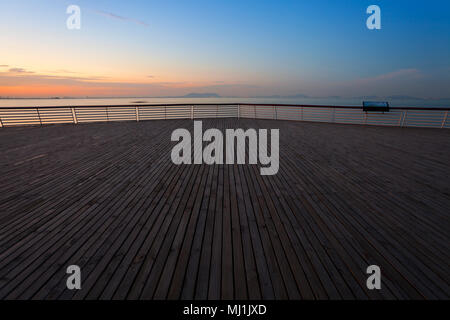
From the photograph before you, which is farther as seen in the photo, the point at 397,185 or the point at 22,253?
the point at 397,185

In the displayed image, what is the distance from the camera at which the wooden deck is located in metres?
1.69

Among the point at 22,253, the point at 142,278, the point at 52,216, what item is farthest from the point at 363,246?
the point at 52,216

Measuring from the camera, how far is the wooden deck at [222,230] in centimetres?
169

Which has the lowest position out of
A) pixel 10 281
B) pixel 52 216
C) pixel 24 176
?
pixel 10 281

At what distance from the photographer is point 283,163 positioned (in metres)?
4.80

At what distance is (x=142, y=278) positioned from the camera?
1.74 metres

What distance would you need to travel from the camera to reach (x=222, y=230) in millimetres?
2414
